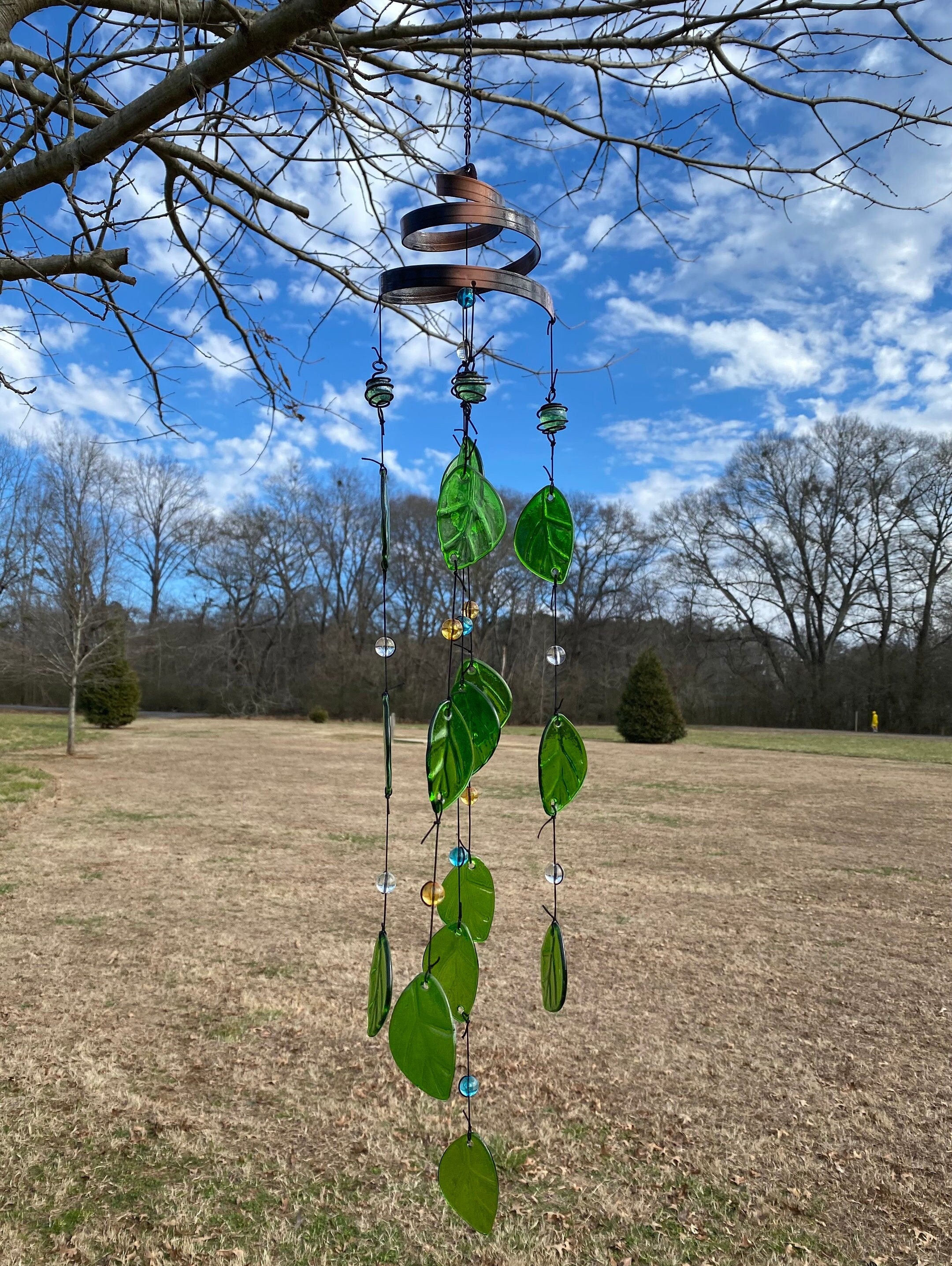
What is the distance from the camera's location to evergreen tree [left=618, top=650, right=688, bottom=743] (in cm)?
2088

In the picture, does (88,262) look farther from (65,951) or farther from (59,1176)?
(65,951)

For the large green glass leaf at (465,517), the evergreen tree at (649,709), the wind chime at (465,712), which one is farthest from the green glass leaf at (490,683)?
the evergreen tree at (649,709)

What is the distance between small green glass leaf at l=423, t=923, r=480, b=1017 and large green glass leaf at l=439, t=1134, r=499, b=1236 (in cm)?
14

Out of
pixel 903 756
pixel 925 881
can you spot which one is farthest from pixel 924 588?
pixel 925 881

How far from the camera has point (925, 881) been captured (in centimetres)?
674

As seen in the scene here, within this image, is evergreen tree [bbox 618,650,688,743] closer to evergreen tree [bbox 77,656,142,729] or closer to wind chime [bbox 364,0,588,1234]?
evergreen tree [bbox 77,656,142,729]

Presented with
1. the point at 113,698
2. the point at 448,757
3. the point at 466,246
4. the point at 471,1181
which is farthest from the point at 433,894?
the point at 113,698

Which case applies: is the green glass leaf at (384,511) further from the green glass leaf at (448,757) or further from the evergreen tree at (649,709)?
the evergreen tree at (649,709)

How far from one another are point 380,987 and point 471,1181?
228 millimetres

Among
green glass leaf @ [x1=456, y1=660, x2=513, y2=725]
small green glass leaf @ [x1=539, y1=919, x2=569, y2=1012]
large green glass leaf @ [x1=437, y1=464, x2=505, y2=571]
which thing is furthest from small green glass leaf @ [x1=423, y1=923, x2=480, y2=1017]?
large green glass leaf @ [x1=437, y1=464, x2=505, y2=571]

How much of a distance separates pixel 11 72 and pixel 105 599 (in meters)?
14.1

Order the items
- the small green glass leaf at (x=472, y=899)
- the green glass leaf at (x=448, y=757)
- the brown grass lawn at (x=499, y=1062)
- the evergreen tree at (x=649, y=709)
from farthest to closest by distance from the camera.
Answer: the evergreen tree at (x=649, y=709), the brown grass lawn at (x=499, y=1062), the small green glass leaf at (x=472, y=899), the green glass leaf at (x=448, y=757)

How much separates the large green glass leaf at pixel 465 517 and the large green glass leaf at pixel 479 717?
143 millimetres

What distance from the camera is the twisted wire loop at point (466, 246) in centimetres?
98
